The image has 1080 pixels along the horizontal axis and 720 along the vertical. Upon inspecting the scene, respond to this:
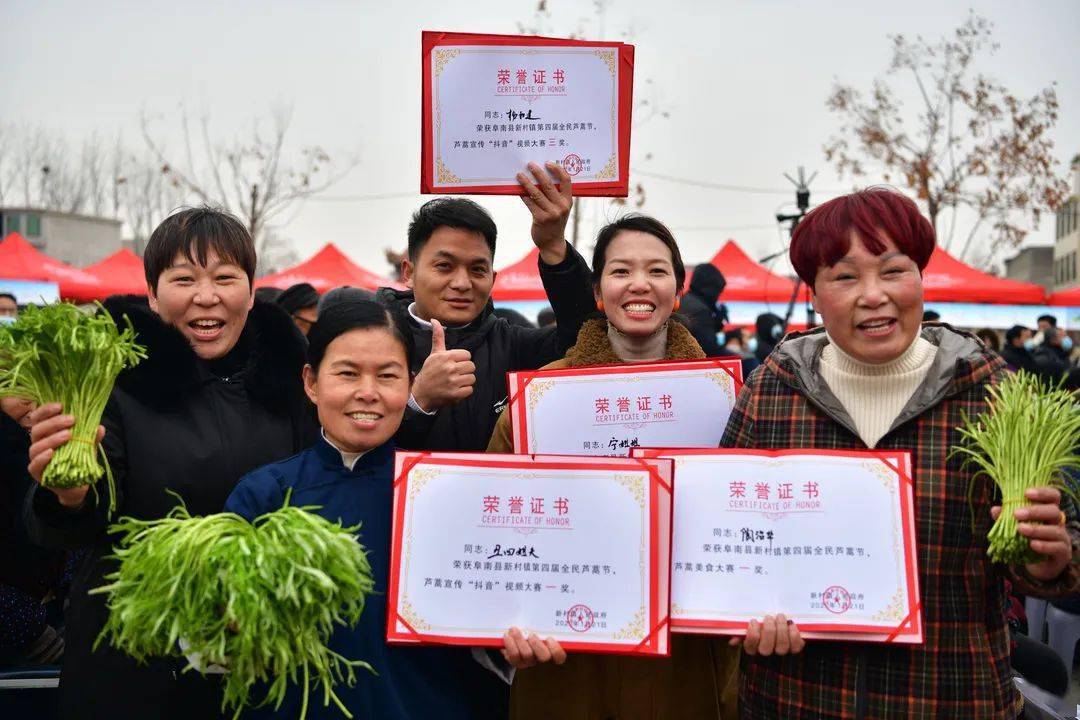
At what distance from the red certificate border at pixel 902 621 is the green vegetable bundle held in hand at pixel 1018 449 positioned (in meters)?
0.14

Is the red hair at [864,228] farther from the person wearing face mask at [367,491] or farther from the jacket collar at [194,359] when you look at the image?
the jacket collar at [194,359]

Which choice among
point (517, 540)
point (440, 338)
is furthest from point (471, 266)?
point (517, 540)

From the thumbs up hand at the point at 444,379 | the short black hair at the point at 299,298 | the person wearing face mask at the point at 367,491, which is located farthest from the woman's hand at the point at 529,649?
the short black hair at the point at 299,298

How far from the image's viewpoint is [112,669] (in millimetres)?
2428

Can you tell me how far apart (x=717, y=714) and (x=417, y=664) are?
855 millimetres

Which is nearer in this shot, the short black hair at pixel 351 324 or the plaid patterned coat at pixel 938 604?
the plaid patterned coat at pixel 938 604

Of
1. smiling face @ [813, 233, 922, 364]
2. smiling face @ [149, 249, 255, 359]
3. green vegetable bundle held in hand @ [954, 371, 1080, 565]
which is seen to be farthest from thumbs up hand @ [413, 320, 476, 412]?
green vegetable bundle held in hand @ [954, 371, 1080, 565]

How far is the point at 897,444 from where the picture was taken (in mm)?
2199

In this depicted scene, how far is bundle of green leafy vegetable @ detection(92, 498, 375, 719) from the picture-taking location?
5.85 ft

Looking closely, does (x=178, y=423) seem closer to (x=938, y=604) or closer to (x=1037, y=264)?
(x=938, y=604)

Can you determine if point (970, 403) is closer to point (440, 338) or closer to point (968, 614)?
point (968, 614)

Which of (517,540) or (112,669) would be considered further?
(112,669)

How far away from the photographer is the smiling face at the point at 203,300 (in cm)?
261

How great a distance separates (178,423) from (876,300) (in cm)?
184
